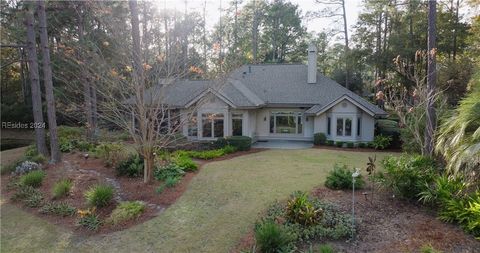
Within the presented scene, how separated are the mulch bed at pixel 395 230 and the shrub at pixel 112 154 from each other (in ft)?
24.1

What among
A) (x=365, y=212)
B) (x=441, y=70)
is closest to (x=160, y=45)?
(x=365, y=212)

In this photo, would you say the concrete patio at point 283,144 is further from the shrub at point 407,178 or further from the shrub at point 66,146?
the shrub at point 407,178

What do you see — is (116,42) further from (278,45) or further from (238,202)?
(278,45)

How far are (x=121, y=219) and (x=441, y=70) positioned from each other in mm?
19117

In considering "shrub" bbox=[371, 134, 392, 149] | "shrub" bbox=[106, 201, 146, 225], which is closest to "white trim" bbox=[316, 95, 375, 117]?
"shrub" bbox=[371, 134, 392, 149]

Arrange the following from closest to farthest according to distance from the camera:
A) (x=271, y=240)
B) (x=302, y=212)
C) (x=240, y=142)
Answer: (x=271, y=240), (x=302, y=212), (x=240, y=142)

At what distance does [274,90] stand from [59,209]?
52.2 feet

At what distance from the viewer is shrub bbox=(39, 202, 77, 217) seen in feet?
28.6

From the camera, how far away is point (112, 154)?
12.8 metres

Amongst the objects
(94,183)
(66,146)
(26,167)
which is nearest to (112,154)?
(94,183)

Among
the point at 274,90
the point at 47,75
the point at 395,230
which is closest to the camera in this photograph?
the point at 395,230

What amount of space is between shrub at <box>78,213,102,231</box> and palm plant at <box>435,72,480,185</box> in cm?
800

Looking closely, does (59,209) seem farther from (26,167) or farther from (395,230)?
(395,230)

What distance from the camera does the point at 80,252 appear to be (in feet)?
22.7
